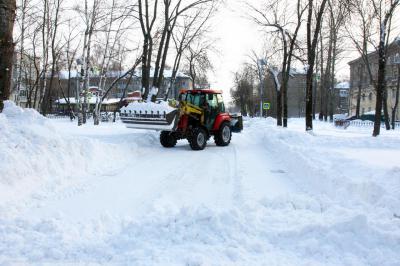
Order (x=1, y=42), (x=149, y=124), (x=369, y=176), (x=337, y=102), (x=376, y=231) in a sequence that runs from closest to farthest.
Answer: (x=376, y=231), (x=369, y=176), (x=1, y=42), (x=149, y=124), (x=337, y=102)

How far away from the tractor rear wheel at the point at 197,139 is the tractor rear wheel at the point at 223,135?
1.26 meters

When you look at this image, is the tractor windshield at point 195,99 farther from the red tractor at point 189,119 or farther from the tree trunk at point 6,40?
the tree trunk at point 6,40

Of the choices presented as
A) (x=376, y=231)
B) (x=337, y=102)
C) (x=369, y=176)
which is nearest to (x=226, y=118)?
(x=369, y=176)

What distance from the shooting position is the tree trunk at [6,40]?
8461mm

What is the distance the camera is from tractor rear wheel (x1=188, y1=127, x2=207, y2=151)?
46.3 feet

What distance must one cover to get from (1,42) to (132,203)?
5.07m

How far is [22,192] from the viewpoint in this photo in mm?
6773

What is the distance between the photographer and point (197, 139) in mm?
14227

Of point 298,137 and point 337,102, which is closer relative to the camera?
point 298,137

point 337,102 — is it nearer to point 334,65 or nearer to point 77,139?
point 334,65

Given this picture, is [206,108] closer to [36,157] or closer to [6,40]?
[6,40]

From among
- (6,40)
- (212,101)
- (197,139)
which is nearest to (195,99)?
(212,101)

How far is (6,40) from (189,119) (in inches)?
291

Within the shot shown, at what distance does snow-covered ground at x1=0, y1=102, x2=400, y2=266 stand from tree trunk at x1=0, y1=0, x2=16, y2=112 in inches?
36.2
